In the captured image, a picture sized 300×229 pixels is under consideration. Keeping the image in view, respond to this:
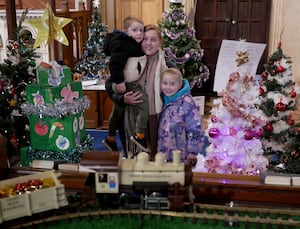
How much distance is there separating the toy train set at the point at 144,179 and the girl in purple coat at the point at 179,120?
0.88 meters

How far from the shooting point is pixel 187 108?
242 cm

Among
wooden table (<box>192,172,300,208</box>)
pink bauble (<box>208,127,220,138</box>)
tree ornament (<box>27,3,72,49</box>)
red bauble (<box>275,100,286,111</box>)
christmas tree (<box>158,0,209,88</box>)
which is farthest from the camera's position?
christmas tree (<box>158,0,209,88</box>)

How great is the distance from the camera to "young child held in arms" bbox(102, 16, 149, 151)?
267 centimetres

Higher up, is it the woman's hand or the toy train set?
the woman's hand

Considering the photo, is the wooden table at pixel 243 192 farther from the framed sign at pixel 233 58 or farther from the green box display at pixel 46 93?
the green box display at pixel 46 93

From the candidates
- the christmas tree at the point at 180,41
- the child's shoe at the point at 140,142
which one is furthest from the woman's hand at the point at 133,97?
the christmas tree at the point at 180,41

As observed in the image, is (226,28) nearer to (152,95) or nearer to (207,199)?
(152,95)

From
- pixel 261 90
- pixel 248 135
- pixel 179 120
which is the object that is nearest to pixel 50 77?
pixel 179 120

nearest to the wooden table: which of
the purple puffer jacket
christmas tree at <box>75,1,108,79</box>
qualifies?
the purple puffer jacket

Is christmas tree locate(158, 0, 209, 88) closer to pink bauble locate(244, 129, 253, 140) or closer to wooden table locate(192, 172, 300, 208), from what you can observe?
pink bauble locate(244, 129, 253, 140)

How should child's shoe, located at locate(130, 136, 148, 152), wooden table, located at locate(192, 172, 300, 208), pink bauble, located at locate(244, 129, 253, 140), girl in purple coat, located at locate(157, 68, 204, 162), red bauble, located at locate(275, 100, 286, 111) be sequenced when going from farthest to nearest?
red bauble, located at locate(275, 100, 286, 111) < pink bauble, located at locate(244, 129, 253, 140) < child's shoe, located at locate(130, 136, 148, 152) < girl in purple coat, located at locate(157, 68, 204, 162) < wooden table, located at locate(192, 172, 300, 208)

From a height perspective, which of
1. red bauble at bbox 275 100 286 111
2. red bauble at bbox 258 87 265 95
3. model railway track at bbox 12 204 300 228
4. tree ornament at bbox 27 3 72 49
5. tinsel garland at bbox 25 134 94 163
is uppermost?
tree ornament at bbox 27 3 72 49

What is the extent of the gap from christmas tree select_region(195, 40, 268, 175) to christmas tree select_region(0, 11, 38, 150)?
154cm

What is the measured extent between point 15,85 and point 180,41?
10.3ft
